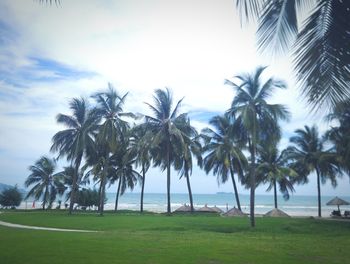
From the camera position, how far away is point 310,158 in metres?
37.4

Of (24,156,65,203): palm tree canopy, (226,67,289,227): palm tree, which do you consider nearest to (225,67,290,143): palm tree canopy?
(226,67,289,227): palm tree

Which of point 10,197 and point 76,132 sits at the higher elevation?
point 76,132

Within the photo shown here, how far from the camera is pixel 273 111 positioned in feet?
75.0

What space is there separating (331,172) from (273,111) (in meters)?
17.9

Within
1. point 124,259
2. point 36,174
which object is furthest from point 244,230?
point 36,174

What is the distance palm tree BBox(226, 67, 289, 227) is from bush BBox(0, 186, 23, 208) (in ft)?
118

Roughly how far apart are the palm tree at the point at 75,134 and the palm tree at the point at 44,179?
43.2 feet

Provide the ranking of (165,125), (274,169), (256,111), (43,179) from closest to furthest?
(256,111) → (165,125) → (274,169) → (43,179)

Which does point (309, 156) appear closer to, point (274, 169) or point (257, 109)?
point (274, 169)

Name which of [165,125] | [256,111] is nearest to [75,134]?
[165,125]

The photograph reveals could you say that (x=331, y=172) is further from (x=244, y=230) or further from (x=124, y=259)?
(x=124, y=259)

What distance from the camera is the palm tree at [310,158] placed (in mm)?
36656

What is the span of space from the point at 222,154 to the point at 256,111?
12.5m

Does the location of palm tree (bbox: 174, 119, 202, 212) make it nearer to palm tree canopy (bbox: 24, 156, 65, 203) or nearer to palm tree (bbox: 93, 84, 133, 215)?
palm tree (bbox: 93, 84, 133, 215)
